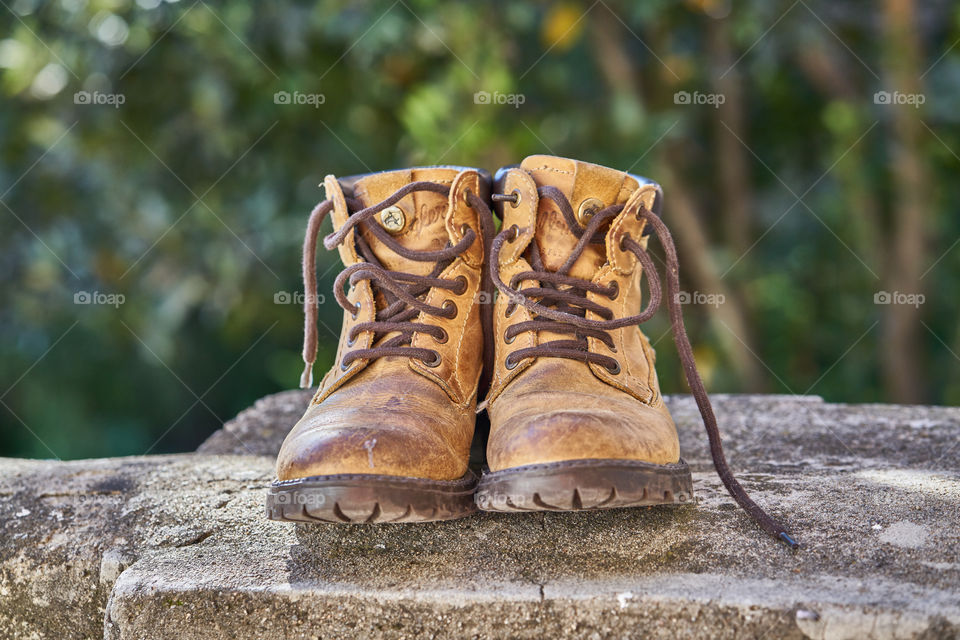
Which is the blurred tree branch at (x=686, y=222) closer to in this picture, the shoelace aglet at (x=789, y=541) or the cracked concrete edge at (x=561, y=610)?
the shoelace aglet at (x=789, y=541)

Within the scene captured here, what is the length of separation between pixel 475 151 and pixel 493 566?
→ 202cm

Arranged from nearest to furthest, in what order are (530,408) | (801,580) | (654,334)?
(801,580) → (530,408) → (654,334)

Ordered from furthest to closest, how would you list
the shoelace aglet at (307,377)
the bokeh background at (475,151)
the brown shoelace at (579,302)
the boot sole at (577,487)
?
the bokeh background at (475,151) → the shoelace aglet at (307,377) → the brown shoelace at (579,302) → the boot sole at (577,487)

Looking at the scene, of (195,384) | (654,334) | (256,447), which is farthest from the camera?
(195,384)

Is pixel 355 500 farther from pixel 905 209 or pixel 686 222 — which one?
pixel 905 209

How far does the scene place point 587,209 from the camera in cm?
133

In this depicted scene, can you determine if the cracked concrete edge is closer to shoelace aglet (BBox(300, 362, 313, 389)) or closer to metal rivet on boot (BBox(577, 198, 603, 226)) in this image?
shoelace aglet (BBox(300, 362, 313, 389))

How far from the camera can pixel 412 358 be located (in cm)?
128

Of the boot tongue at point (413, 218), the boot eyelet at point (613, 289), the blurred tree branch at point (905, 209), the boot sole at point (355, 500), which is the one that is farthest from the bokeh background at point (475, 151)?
the boot sole at point (355, 500)

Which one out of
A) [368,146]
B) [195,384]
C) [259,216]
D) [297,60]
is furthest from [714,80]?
[195,384]

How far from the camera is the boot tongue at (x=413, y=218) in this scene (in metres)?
1.34

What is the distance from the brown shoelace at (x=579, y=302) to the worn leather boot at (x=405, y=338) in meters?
0.08

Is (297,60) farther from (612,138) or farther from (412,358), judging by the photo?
(412,358)

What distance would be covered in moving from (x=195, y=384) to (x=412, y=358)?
3.31 meters
